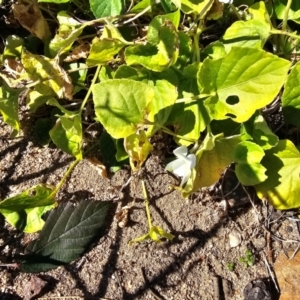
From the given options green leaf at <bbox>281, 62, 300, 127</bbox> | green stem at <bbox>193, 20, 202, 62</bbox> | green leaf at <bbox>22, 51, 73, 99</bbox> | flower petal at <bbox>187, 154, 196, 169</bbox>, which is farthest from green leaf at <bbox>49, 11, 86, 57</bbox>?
green leaf at <bbox>281, 62, 300, 127</bbox>

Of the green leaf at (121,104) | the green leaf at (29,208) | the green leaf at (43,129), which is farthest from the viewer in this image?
the green leaf at (43,129)

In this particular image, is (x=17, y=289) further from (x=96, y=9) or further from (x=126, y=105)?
(x=96, y=9)

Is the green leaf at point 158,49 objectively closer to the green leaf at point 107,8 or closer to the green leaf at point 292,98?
the green leaf at point 107,8

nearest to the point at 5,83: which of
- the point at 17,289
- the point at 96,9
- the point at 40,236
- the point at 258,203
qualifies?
the point at 96,9

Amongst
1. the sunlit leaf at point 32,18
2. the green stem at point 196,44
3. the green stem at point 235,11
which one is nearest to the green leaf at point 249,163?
the green stem at point 196,44

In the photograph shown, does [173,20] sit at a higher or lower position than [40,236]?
higher
